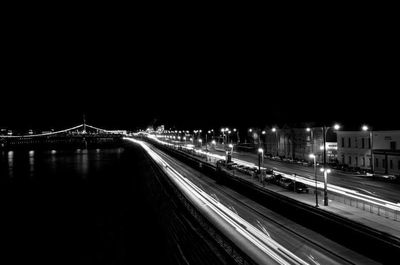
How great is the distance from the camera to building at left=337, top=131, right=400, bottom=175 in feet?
120

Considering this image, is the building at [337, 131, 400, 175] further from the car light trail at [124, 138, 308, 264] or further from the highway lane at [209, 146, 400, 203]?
the car light trail at [124, 138, 308, 264]

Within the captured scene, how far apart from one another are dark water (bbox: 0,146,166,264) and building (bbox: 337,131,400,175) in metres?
24.3

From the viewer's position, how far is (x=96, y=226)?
3578 centimetres

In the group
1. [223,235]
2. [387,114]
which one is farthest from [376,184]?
[223,235]

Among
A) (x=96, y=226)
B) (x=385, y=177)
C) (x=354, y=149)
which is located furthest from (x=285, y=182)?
(x=96, y=226)

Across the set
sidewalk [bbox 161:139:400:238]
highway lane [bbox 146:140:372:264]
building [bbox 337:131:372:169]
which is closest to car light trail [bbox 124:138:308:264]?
highway lane [bbox 146:140:372:264]

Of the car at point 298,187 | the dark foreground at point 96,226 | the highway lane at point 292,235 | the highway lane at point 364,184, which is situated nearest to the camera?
the highway lane at point 292,235

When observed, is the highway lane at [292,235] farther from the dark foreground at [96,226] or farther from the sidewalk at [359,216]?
the dark foreground at [96,226]

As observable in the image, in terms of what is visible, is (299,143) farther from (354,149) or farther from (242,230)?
(242,230)

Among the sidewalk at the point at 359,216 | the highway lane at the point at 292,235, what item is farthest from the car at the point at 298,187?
the highway lane at the point at 292,235

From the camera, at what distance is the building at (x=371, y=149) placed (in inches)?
1435

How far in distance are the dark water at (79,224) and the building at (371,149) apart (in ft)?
79.8

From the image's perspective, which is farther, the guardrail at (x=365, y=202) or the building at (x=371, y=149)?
the building at (x=371, y=149)

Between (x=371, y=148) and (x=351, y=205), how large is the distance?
1832cm
